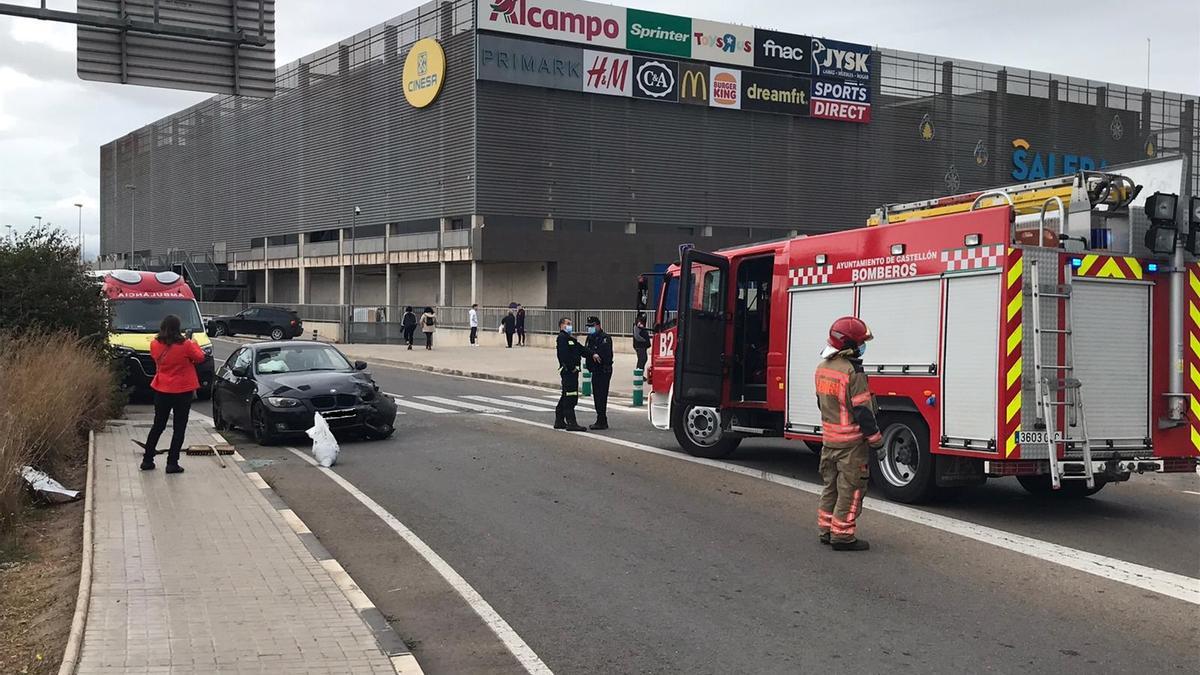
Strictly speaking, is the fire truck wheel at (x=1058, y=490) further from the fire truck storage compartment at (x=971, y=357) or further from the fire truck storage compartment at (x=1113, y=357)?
the fire truck storage compartment at (x=971, y=357)

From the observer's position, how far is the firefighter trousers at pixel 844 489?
7582 mm

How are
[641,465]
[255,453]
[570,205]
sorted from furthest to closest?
[570,205]
[255,453]
[641,465]

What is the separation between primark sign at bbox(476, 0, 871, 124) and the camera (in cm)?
5197

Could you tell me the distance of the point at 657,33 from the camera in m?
54.5

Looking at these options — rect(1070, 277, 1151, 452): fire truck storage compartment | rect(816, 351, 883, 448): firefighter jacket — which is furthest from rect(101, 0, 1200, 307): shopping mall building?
rect(816, 351, 883, 448): firefighter jacket

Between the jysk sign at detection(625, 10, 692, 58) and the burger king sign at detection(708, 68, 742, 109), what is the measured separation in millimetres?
2264

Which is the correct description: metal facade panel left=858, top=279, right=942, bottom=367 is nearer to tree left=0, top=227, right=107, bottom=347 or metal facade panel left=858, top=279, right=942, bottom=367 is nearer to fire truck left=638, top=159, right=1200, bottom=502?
fire truck left=638, top=159, right=1200, bottom=502

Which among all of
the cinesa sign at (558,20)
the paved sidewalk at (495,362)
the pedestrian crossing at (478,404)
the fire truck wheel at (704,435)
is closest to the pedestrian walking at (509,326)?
the paved sidewalk at (495,362)

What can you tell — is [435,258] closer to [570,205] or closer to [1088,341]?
[570,205]

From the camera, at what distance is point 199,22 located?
13.6m

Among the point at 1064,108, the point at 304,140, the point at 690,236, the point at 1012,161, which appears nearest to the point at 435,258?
the point at 690,236

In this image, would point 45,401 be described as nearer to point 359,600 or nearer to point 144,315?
point 359,600

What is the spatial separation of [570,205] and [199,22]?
41.2 m

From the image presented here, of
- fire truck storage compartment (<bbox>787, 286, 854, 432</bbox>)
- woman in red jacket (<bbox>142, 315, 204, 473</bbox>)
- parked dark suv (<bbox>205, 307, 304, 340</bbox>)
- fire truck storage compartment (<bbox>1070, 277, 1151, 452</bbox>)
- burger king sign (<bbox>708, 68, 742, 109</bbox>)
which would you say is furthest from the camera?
burger king sign (<bbox>708, 68, 742, 109</bbox>)
